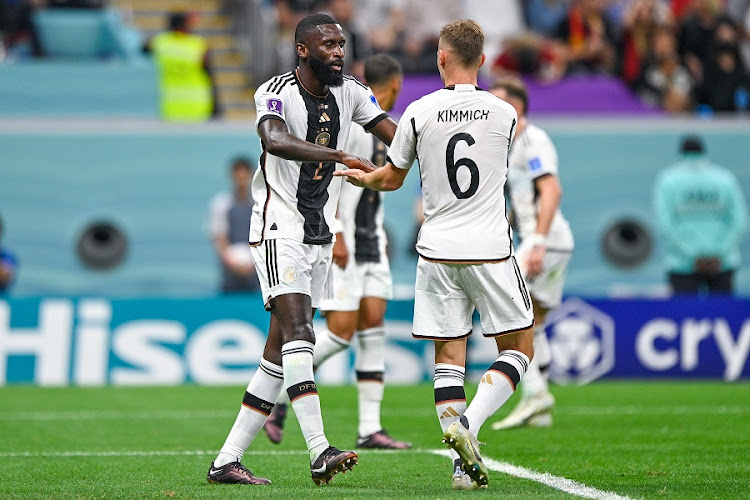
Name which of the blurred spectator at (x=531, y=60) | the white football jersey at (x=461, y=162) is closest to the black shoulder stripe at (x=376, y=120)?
the white football jersey at (x=461, y=162)

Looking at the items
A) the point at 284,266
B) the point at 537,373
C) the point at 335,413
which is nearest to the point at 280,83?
the point at 284,266

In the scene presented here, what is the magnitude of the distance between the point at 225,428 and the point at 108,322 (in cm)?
463

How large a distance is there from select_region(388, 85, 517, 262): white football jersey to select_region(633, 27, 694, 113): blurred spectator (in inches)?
507

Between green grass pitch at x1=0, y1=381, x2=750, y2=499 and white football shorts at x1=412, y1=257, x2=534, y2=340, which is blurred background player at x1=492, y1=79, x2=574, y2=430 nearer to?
green grass pitch at x1=0, y1=381, x2=750, y2=499

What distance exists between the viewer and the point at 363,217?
8828mm

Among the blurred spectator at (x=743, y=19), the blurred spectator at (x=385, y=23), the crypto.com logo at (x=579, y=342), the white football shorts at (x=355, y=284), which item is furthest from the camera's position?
the blurred spectator at (x=743, y=19)

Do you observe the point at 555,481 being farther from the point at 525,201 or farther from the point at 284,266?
the point at 525,201

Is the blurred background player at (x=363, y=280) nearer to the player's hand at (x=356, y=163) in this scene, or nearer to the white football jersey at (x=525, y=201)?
the white football jersey at (x=525, y=201)

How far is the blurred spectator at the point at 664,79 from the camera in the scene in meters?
18.7

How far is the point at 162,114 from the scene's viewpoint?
60.4ft

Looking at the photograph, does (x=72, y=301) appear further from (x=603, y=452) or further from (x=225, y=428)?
(x=603, y=452)

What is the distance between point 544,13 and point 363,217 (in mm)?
13229

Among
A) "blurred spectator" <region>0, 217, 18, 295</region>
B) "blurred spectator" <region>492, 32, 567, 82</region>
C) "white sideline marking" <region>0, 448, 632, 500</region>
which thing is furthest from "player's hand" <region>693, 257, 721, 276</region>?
"blurred spectator" <region>0, 217, 18, 295</region>

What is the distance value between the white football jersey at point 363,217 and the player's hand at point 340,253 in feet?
0.41
